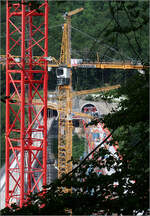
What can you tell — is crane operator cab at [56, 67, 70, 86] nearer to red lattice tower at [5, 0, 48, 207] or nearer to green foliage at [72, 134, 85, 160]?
red lattice tower at [5, 0, 48, 207]

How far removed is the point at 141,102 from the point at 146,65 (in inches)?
34.1

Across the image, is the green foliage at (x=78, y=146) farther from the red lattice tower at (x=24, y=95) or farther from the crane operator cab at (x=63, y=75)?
the red lattice tower at (x=24, y=95)

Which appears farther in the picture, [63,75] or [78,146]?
[78,146]

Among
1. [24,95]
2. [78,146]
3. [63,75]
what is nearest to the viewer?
[24,95]

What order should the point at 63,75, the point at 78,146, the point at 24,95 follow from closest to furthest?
the point at 24,95
the point at 63,75
the point at 78,146

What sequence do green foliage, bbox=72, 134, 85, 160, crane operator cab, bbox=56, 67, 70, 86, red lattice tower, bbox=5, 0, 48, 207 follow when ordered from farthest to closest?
green foliage, bbox=72, 134, 85, 160, crane operator cab, bbox=56, 67, 70, 86, red lattice tower, bbox=5, 0, 48, 207

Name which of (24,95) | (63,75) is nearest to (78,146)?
(63,75)

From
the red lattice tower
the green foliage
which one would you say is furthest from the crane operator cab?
the green foliage

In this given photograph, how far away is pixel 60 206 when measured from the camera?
433cm

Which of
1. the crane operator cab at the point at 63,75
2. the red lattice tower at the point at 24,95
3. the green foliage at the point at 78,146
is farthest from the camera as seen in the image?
the green foliage at the point at 78,146

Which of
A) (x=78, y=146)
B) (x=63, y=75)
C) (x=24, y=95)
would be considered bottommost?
(x=78, y=146)

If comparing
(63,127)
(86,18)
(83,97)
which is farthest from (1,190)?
(86,18)

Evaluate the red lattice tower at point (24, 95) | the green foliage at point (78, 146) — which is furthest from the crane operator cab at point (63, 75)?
the green foliage at point (78, 146)

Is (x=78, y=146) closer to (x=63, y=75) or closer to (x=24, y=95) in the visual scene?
(x=63, y=75)
